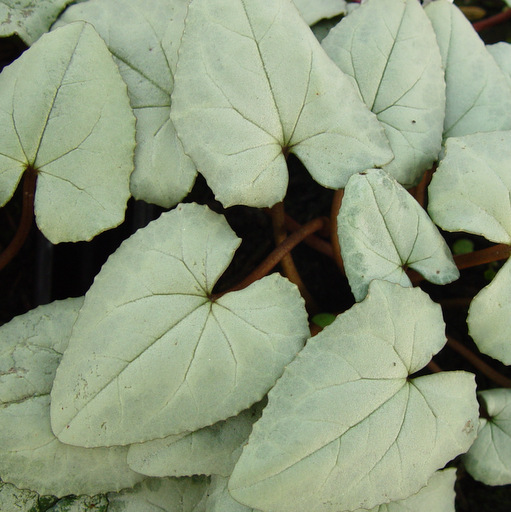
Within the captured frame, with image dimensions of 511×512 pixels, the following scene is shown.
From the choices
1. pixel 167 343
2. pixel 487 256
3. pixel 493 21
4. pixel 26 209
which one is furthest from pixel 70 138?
pixel 493 21

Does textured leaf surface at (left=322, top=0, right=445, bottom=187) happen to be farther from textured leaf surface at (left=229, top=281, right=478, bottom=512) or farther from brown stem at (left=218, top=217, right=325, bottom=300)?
textured leaf surface at (left=229, top=281, right=478, bottom=512)

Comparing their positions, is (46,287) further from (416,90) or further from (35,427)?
(416,90)

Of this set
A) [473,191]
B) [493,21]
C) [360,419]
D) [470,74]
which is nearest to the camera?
[360,419]

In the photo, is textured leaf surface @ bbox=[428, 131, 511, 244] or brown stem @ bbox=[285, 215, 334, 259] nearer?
textured leaf surface @ bbox=[428, 131, 511, 244]

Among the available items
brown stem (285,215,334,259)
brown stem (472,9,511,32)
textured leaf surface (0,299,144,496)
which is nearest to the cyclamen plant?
textured leaf surface (0,299,144,496)

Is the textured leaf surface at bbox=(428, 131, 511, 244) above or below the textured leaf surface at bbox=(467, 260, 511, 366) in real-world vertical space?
above

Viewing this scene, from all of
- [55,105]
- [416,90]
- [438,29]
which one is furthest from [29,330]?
[438,29]

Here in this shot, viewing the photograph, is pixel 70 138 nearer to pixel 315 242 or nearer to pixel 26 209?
pixel 26 209
